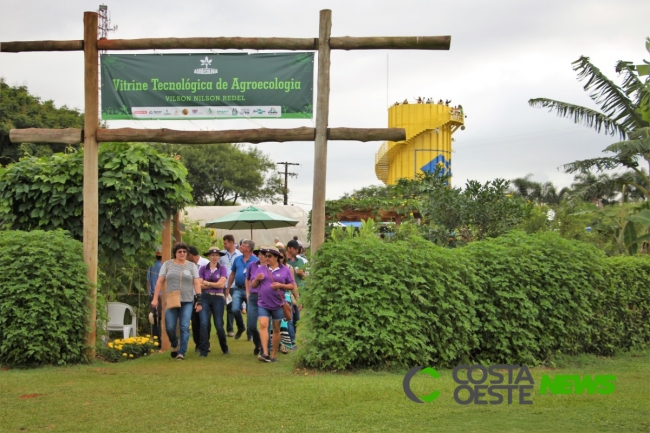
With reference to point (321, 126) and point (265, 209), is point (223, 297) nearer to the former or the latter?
point (321, 126)

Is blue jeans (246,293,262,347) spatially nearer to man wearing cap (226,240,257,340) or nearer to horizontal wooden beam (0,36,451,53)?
man wearing cap (226,240,257,340)

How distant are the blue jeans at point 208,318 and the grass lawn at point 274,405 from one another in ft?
5.96

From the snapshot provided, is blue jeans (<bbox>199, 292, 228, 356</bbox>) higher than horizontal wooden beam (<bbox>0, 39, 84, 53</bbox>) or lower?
lower

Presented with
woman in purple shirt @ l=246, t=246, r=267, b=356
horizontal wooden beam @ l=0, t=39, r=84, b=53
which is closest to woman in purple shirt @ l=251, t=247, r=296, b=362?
woman in purple shirt @ l=246, t=246, r=267, b=356

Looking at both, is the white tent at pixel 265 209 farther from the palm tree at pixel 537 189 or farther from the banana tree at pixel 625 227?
the palm tree at pixel 537 189

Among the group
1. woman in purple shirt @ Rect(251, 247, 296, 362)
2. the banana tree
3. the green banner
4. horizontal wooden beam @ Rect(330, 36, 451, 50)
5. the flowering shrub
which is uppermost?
horizontal wooden beam @ Rect(330, 36, 451, 50)

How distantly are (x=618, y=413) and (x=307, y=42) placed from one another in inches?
246

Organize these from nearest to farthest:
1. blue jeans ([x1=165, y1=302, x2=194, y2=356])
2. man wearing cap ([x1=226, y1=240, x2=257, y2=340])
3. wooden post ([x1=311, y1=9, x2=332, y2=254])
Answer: wooden post ([x1=311, y1=9, x2=332, y2=254]), blue jeans ([x1=165, y1=302, x2=194, y2=356]), man wearing cap ([x1=226, y1=240, x2=257, y2=340])

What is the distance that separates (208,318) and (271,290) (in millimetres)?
1461

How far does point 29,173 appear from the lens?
1166 cm

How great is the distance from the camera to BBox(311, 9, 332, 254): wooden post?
10570 mm

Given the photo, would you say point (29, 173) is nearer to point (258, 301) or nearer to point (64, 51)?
point (64, 51)

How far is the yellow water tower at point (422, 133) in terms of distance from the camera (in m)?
48.0

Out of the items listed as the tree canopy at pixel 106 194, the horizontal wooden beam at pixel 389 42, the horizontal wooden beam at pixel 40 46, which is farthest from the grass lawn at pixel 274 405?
the horizontal wooden beam at pixel 40 46
